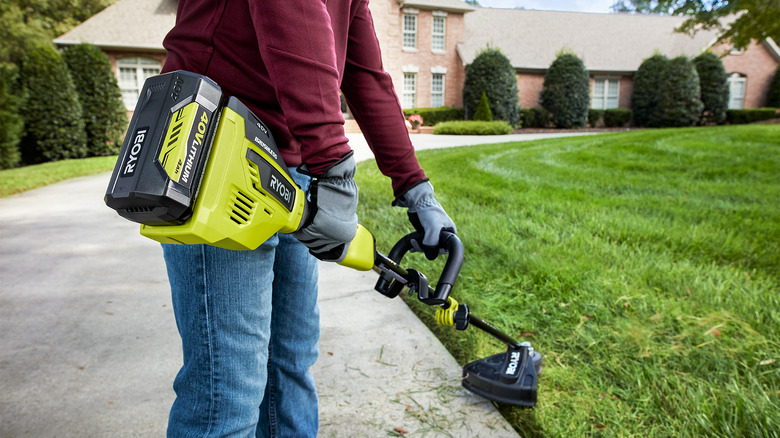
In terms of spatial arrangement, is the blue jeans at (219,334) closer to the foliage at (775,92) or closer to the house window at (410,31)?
the house window at (410,31)

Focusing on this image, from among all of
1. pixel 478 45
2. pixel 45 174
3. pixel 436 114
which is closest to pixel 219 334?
pixel 45 174

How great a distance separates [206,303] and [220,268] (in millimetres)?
81

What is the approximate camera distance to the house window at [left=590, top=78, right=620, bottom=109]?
981 inches

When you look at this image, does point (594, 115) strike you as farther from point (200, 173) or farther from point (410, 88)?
point (200, 173)

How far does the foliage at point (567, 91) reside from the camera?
2141cm

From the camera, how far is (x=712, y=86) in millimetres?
22234

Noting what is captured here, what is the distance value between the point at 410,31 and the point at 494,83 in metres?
4.93

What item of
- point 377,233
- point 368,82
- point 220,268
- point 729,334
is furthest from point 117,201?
point 377,233

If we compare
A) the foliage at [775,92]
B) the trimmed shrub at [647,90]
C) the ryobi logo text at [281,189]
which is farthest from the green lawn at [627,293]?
the foliage at [775,92]

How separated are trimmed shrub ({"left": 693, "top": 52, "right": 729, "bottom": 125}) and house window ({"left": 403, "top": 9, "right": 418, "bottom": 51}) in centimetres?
1274

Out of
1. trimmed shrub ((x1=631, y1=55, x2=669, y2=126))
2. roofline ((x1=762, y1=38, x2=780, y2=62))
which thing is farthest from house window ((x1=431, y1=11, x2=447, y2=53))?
roofline ((x1=762, y1=38, x2=780, y2=62))

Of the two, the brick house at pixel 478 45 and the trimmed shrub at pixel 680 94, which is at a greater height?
the brick house at pixel 478 45

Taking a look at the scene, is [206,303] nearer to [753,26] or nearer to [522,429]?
[522,429]

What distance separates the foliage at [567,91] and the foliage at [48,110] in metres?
17.8
